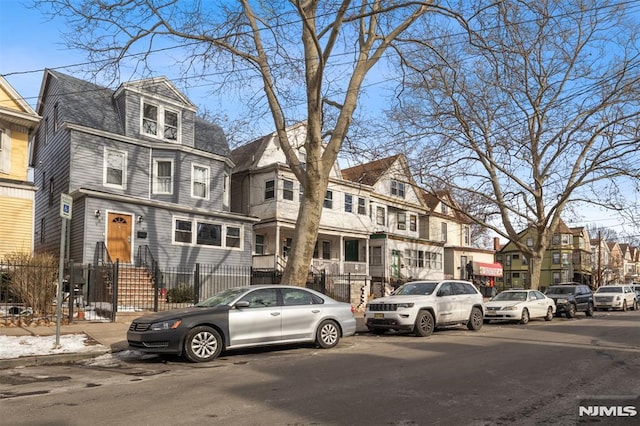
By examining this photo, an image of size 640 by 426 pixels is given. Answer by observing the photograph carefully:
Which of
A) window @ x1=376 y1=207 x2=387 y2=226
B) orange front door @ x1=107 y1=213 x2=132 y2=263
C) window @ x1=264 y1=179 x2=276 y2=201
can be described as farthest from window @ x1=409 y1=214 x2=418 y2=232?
orange front door @ x1=107 y1=213 x2=132 y2=263

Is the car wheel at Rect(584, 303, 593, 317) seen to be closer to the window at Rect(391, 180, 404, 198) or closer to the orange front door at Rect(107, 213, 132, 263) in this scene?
the window at Rect(391, 180, 404, 198)

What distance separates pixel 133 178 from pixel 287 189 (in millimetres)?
8779

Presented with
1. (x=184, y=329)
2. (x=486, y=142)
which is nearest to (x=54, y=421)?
(x=184, y=329)

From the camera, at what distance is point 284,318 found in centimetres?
1122

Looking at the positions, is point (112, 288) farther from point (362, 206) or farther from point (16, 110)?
point (362, 206)

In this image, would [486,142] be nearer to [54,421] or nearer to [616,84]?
[616,84]

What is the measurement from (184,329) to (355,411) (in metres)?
4.73

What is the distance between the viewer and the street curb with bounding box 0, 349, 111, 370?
973 cm

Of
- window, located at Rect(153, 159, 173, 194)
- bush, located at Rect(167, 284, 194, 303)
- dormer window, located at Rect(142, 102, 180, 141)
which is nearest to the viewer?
bush, located at Rect(167, 284, 194, 303)

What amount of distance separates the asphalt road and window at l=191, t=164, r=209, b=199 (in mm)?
16455

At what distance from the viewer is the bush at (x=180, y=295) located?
20469mm

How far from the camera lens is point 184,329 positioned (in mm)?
9906

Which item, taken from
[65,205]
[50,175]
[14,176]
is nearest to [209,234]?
[50,175]

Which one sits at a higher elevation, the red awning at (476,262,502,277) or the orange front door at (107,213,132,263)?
the orange front door at (107,213,132,263)
